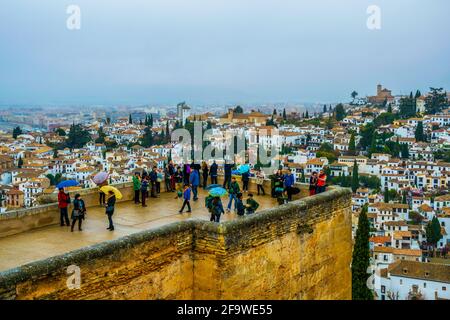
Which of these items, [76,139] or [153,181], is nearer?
[153,181]

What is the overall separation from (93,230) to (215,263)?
2.53m

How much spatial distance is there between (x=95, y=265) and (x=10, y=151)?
316 feet

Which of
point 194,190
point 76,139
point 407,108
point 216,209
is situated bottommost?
point 76,139

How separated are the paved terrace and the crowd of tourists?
0.17 meters

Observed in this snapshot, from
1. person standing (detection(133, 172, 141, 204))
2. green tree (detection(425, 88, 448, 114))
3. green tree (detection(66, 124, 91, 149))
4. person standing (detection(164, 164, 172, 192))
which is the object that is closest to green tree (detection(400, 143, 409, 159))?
green tree (detection(425, 88, 448, 114))

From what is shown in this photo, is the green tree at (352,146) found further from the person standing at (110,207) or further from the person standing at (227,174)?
the person standing at (110,207)

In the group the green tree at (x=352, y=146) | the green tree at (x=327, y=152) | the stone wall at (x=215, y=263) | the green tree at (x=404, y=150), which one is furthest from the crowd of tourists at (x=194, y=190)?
the green tree at (x=352, y=146)

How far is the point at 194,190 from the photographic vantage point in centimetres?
1223

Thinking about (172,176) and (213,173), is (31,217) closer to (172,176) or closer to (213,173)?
(172,176)

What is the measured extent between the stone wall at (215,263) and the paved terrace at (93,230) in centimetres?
147

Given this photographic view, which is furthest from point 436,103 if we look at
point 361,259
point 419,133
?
point 361,259

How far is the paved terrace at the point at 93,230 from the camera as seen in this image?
8008 mm

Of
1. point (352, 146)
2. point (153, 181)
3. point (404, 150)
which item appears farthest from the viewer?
point (352, 146)

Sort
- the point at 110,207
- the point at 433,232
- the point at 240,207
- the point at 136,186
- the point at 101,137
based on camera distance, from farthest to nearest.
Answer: the point at 101,137, the point at 433,232, the point at 136,186, the point at 240,207, the point at 110,207
